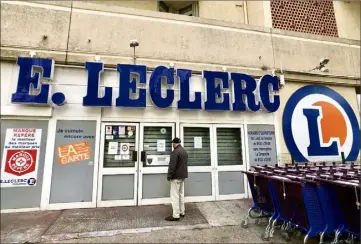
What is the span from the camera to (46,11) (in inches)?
230

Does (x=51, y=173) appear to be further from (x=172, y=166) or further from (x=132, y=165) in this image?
(x=172, y=166)

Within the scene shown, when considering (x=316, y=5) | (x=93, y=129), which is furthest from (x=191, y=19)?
(x=316, y=5)

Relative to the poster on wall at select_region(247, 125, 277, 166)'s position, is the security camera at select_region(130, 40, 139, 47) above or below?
above

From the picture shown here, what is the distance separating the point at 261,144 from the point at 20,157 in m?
6.52

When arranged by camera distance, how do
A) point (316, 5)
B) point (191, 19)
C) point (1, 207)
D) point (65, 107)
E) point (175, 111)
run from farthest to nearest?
point (316, 5)
point (191, 19)
point (175, 111)
point (65, 107)
point (1, 207)

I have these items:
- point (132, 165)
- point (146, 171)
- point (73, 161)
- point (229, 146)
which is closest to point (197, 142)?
point (229, 146)

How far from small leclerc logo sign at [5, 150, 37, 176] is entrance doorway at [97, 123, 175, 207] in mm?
1599

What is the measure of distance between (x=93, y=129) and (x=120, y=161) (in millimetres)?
1095

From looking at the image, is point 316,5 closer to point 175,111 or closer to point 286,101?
point 286,101

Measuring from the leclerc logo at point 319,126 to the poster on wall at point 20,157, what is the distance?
713cm

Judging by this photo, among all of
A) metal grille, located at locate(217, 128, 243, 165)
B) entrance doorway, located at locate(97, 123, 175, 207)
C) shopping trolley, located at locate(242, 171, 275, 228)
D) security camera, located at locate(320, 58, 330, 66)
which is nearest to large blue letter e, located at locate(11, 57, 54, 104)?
entrance doorway, located at locate(97, 123, 175, 207)

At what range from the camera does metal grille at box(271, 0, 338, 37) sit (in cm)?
807

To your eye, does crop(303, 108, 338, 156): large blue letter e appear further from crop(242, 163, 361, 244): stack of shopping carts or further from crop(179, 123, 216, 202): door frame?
crop(242, 163, 361, 244): stack of shopping carts

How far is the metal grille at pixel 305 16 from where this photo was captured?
26.5 ft
